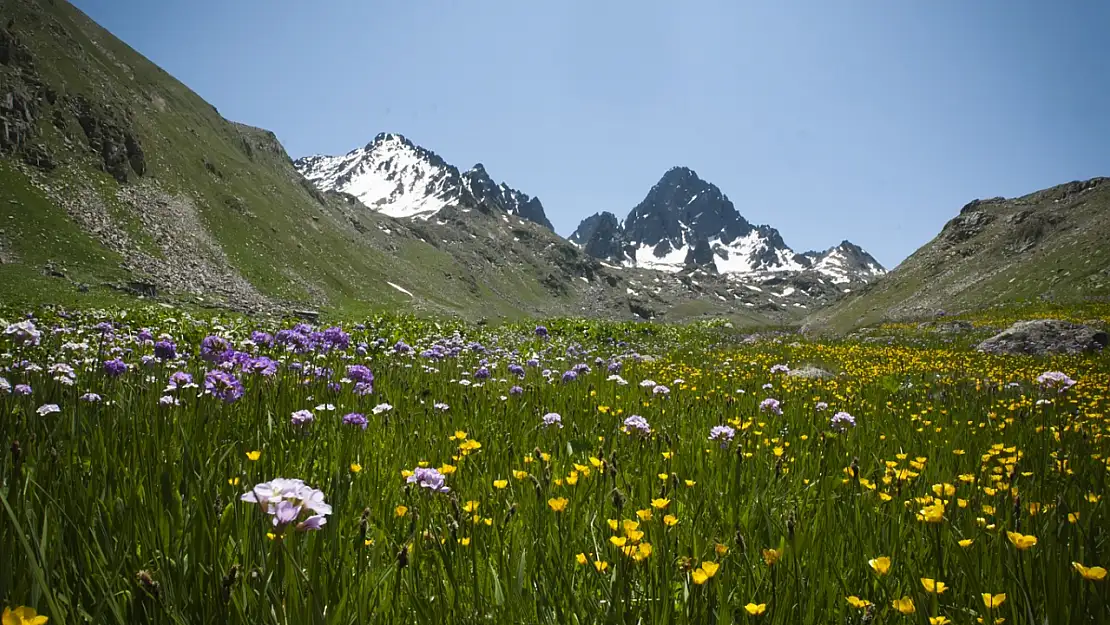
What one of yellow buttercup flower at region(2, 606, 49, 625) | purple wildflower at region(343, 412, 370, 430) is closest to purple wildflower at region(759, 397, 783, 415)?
purple wildflower at region(343, 412, 370, 430)

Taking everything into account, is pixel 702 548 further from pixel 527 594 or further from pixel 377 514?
pixel 377 514

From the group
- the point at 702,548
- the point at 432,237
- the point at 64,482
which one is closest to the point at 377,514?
the point at 64,482

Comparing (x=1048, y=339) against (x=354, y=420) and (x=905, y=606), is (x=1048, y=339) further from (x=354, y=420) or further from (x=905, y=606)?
(x=354, y=420)

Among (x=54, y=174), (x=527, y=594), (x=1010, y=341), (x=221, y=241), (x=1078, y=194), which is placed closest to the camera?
(x=527, y=594)

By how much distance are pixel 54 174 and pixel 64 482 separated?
212 feet

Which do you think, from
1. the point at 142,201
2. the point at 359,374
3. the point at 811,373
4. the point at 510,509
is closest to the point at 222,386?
the point at 359,374

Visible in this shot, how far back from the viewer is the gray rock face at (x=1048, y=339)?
14.9 metres

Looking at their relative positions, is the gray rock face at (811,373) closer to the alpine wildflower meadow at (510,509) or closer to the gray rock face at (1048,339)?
the alpine wildflower meadow at (510,509)

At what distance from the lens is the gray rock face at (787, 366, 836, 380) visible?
11.2 meters

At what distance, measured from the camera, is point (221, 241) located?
62406 mm

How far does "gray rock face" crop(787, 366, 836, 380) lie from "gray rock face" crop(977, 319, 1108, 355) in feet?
26.9

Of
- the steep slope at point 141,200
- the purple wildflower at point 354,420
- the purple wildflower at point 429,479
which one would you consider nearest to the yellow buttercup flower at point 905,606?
the purple wildflower at point 429,479

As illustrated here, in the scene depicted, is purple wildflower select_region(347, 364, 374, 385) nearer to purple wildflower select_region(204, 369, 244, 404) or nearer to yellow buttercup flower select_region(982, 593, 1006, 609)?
purple wildflower select_region(204, 369, 244, 404)

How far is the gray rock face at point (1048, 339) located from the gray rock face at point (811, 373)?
821 centimetres
